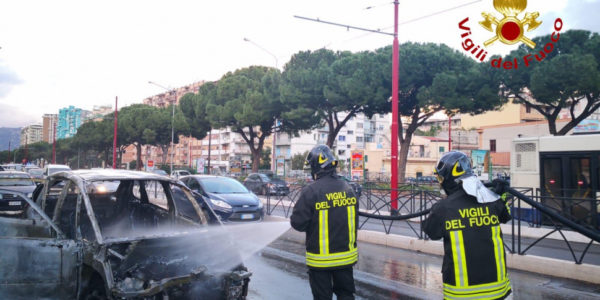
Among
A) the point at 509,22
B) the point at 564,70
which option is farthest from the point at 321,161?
the point at 564,70

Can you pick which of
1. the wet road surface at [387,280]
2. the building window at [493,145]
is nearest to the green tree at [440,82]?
the wet road surface at [387,280]

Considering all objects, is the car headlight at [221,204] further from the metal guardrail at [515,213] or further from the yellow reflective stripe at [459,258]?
the yellow reflective stripe at [459,258]

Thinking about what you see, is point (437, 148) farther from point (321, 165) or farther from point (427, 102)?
point (321, 165)

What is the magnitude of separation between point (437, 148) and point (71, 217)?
6442 cm

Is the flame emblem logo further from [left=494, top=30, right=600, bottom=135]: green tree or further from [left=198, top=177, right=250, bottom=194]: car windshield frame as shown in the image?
[left=198, top=177, right=250, bottom=194]: car windshield frame

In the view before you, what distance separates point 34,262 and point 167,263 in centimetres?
123

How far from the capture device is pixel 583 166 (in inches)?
505

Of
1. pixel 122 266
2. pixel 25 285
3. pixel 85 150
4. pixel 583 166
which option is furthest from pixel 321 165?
pixel 85 150

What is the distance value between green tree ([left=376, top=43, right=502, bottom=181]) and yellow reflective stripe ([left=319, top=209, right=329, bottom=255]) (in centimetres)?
2392

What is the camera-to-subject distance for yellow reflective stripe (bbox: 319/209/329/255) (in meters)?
3.69

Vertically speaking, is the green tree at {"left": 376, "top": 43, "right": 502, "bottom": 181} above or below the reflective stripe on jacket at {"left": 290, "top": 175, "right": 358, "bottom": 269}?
above

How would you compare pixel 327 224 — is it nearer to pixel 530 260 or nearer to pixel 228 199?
pixel 530 260

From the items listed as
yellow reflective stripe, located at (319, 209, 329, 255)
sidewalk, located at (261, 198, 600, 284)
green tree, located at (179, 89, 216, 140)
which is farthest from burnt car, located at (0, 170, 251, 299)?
green tree, located at (179, 89, 216, 140)

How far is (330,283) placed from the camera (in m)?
3.72
